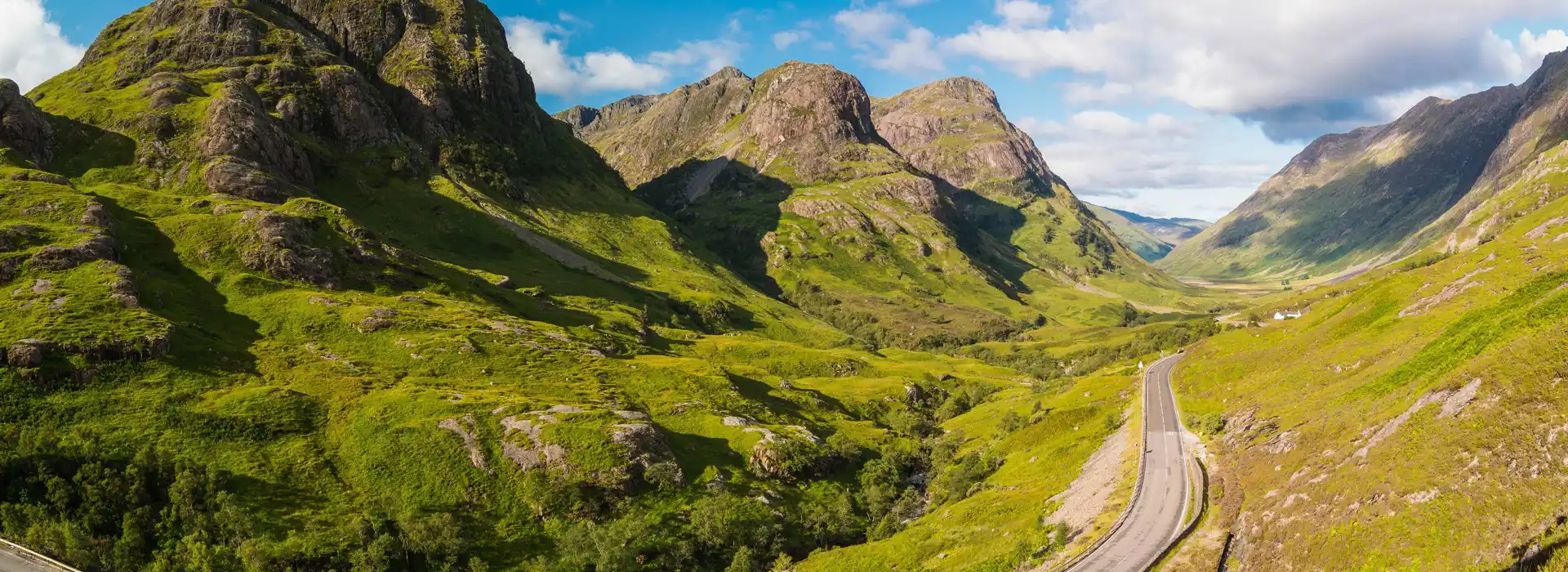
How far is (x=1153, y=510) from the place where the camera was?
2511 inches

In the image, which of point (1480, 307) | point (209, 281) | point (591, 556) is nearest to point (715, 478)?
point (591, 556)

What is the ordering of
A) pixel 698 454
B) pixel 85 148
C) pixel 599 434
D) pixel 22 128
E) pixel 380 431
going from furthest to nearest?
pixel 85 148 → pixel 22 128 → pixel 698 454 → pixel 599 434 → pixel 380 431

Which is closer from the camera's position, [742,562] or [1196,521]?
[1196,521]

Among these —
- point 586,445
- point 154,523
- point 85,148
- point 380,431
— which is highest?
point 85,148

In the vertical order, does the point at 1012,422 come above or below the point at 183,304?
below

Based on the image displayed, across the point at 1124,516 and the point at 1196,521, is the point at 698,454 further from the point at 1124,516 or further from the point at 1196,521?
the point at 1196,521

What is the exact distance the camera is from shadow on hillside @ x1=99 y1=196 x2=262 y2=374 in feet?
336

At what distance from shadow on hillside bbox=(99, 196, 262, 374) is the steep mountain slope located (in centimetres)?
13594

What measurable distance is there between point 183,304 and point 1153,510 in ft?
522

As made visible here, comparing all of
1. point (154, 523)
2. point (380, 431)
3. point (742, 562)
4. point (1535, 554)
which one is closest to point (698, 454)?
point (742, 562)

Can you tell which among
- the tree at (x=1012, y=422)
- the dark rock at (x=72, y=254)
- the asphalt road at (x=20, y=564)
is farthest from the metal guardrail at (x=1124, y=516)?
the dark rock at (x=72, y=254)

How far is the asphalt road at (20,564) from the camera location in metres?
56.5

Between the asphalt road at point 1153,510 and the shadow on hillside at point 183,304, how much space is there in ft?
414

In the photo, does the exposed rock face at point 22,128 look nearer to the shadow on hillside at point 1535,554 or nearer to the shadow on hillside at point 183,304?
the shadow on hillside at point 183,304
